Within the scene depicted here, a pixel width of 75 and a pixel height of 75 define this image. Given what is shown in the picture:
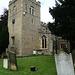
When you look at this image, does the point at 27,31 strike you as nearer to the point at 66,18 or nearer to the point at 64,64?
the point at 66,18

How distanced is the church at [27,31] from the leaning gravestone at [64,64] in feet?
45.9

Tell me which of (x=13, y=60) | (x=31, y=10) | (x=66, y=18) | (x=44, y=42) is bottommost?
(x=13, y=60)

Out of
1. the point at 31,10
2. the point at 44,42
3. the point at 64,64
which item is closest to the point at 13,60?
the point at 64,64

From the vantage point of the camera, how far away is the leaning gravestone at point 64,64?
4020 millimetres

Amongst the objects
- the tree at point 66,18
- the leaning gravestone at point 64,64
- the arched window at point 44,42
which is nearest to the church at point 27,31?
the arched window at point 44,42

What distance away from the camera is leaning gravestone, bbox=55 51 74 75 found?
4020 millimetres

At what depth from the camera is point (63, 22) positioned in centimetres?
706

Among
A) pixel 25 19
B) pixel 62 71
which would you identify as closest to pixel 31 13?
pixel 25 19

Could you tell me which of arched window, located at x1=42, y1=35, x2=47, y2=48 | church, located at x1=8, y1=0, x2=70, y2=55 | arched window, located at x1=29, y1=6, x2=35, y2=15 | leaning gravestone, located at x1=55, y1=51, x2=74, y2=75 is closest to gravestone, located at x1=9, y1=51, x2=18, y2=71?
leaning gravestone, located at x1=55, y1=51, x2=74, y2=75

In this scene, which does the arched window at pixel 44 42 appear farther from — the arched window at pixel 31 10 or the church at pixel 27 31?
the arched window at pixel 31 10

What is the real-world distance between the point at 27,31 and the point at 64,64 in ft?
50.8

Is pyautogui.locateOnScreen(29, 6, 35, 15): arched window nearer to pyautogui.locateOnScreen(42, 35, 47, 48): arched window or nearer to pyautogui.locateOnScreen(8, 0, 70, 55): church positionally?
pyautogui.locateOnScreen(8, 0, 70, 55): church

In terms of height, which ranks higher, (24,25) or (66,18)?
(24,25)

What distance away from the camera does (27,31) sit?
1905 centimetres
